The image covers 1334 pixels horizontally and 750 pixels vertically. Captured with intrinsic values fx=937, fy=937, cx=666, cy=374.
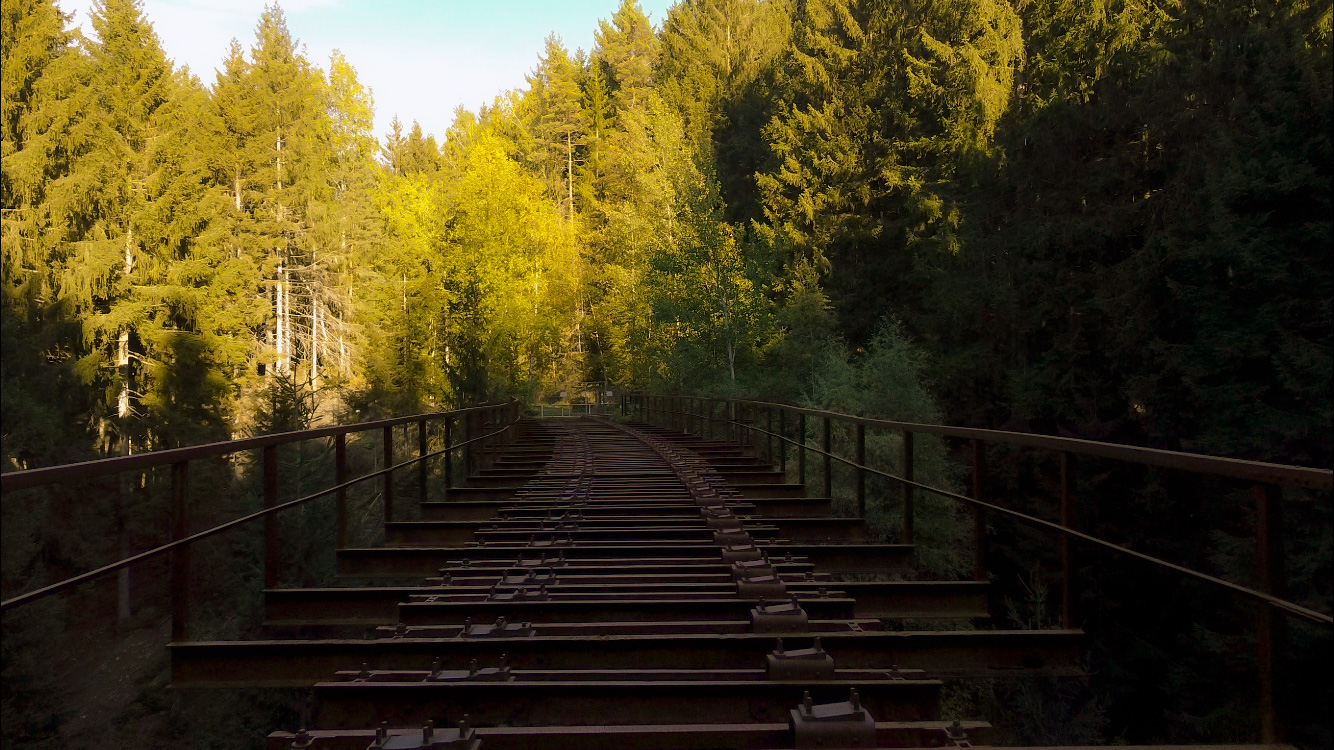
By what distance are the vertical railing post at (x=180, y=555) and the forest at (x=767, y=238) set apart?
1813 centimetres

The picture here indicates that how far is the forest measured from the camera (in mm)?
22688

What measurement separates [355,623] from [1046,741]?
18494 millimetres

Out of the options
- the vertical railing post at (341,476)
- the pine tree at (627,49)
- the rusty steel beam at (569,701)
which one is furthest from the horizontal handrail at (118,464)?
the pine tree at (627,49)

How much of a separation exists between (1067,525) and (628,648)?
2582 mm

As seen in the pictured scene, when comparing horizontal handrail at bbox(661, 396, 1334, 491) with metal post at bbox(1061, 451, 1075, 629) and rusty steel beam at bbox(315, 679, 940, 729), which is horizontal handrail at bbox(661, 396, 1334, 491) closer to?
metal post at bbox(1061, 451, 1075, 629)

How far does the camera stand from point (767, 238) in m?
40.2

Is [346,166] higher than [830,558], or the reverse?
[346,166]

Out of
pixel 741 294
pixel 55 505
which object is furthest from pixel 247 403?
pixel 741 294

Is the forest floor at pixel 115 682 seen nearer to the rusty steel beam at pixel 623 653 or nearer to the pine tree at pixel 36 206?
the pine tree at pixel 36 206

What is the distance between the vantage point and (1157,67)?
1074 inches

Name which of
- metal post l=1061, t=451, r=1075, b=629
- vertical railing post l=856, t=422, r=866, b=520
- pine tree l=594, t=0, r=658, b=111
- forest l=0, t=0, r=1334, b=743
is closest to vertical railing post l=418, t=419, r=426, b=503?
vertical railing post l=856, t=422, r=866, b=520

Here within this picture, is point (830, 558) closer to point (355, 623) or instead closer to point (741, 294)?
point (355, 623)

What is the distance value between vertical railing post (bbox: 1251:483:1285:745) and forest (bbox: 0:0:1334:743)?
16038 millimetres

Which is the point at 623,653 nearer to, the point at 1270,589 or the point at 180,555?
the point at 180,555
